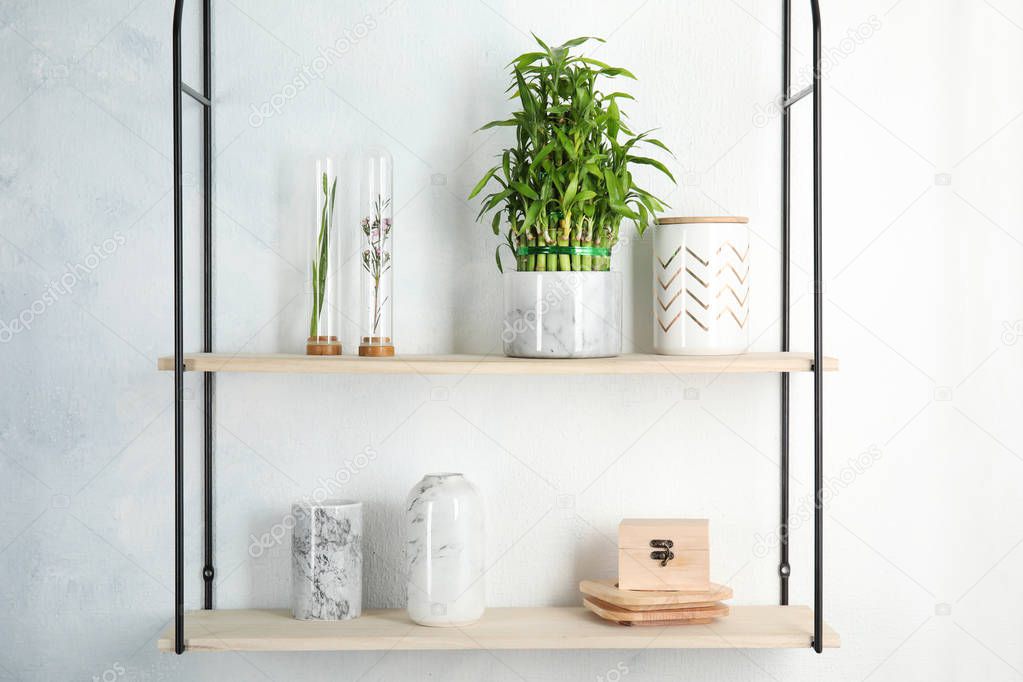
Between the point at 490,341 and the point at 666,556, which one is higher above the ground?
the point at 490,341

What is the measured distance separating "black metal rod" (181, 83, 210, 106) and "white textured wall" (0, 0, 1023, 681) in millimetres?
31

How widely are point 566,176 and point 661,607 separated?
561 mm

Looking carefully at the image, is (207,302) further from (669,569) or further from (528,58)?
(669,569)

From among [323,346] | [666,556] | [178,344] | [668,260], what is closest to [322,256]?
[323,346]

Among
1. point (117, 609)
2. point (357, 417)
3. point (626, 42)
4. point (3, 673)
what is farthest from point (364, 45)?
point (3, 673)

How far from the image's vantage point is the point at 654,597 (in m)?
1.13

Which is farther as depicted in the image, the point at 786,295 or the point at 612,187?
the point at 786,295

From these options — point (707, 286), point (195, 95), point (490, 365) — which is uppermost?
point (195, 95)

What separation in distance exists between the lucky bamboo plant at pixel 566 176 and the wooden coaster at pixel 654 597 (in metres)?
0.42

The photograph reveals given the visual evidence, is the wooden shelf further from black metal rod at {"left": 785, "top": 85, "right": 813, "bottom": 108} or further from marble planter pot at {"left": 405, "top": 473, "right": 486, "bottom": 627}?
black metal rod at {"left": 785, "top": 85, "right": 813, "bottom": 108}

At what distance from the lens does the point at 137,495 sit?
49.4 inches

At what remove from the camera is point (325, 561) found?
3.82 ft

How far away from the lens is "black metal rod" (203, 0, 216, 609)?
4.07 ft

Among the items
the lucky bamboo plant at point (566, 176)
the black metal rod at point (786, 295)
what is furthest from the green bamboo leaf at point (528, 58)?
the black metal rod at point (786, 295)
